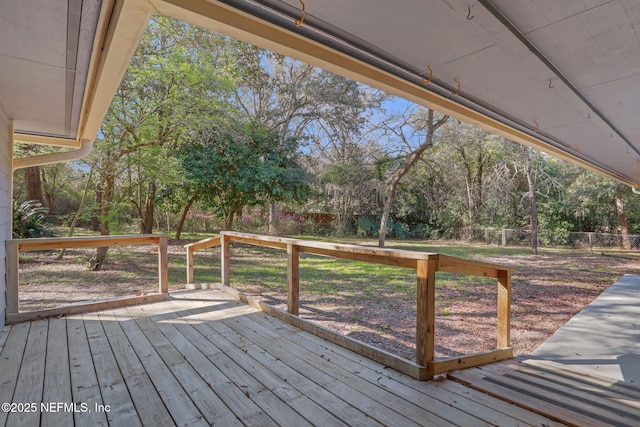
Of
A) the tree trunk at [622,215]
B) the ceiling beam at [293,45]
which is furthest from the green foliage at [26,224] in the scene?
the tree trunk at [622,215]

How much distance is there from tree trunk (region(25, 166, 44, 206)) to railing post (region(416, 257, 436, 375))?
34.0 ft

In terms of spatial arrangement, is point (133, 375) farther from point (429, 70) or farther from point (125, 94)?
point (125, 94)

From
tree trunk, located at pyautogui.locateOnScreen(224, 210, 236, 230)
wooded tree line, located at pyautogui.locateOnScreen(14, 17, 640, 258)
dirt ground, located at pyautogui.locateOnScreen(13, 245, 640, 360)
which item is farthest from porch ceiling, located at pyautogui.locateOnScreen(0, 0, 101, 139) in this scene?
tree trunk, located at pyautogui.locateOnScreen(224, 210, 236, 230)

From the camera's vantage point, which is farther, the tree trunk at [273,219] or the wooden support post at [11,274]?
the tree trunk at [273,219]

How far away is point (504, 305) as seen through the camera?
8.81ft

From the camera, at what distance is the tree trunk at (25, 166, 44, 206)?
28.9 ft

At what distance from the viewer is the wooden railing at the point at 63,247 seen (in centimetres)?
305

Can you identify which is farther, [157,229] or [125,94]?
[157,229]

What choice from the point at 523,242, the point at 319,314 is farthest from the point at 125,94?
the point at 523,242

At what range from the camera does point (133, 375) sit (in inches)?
82.3

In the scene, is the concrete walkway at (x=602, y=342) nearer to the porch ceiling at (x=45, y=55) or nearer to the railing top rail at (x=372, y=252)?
the railing top rail at (x=372, y=252)

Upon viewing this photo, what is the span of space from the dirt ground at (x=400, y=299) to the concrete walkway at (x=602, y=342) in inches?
9.3

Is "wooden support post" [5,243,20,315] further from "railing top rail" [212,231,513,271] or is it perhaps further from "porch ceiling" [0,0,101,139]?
"railing top rail" [212,231,513,271]

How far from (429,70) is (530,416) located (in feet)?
6.57
